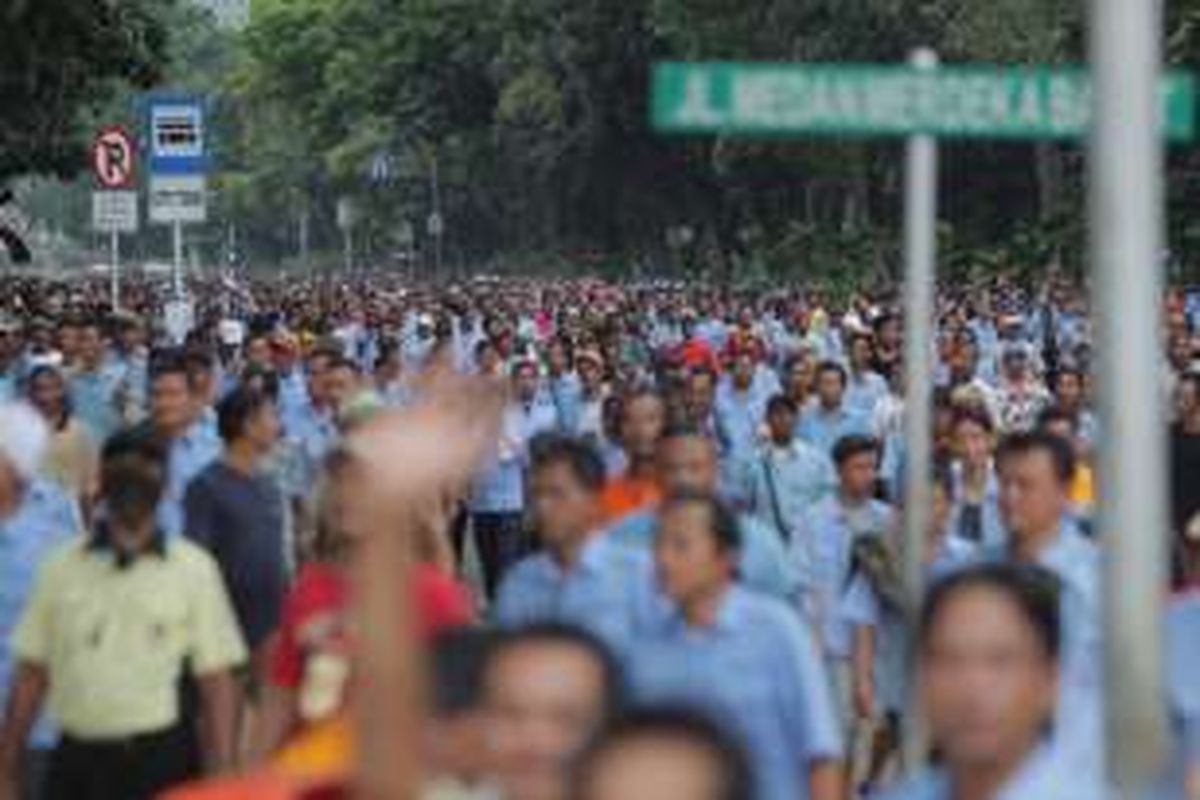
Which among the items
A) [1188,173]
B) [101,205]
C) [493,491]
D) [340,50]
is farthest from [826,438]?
[340,50]

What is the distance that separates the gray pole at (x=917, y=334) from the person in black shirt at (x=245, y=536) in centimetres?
328

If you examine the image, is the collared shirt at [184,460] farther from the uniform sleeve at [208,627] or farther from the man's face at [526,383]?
the man's face at [526,383]

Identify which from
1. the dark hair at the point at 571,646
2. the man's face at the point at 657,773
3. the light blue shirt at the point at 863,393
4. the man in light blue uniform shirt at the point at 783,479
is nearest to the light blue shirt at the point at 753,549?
the dark hair at the point at 571,646

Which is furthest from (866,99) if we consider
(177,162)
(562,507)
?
(177,162)

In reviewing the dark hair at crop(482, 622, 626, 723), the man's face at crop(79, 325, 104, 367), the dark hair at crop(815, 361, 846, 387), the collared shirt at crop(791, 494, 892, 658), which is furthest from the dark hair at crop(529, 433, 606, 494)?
the man's face at crop(79, 325, 104, 367)

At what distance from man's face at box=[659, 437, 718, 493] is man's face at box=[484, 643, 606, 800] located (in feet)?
13.8

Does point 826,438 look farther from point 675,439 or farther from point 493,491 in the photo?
point 675,439

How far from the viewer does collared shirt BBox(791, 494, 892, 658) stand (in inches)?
367

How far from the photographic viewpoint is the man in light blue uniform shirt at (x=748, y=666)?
253 inches

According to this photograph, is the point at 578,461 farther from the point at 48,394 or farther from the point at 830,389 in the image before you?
the point at 830,389

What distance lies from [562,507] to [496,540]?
820 cm

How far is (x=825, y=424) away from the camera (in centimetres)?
1473

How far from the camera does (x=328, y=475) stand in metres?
7.49

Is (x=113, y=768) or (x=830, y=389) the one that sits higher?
(x=830, y=389)
